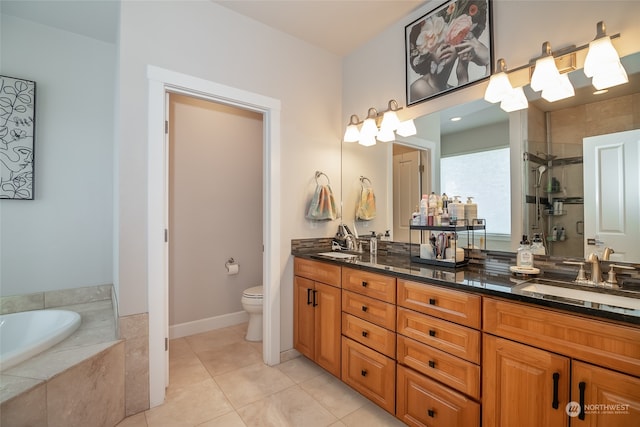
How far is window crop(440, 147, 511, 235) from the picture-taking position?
5.70ft

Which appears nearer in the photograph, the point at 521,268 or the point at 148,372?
the point at 521,268

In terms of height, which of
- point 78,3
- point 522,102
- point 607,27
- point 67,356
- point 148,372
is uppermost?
point 78,3

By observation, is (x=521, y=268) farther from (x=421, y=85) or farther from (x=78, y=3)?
(x=78, y=3)

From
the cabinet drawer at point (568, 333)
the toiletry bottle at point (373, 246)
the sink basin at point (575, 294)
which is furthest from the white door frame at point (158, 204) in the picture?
the sink basin at point (575, 294)

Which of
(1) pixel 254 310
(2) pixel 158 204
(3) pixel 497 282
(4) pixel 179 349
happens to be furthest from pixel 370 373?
(4) pixel 179 349

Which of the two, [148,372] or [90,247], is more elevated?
[90,247]

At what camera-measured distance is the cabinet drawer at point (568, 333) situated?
923 millimetres

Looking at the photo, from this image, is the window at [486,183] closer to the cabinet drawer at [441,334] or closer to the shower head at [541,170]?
the shower head at [541,170]

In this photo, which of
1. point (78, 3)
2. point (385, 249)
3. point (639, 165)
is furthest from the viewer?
point (385, 249)

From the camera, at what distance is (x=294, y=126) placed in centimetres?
249

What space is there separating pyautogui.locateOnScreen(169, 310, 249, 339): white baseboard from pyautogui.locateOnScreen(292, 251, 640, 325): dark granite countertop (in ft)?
5.54

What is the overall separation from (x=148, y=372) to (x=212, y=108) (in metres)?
2.45

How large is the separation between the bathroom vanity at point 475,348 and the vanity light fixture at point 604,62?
1002mm

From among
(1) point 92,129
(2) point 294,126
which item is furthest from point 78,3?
(2) point 294,126
